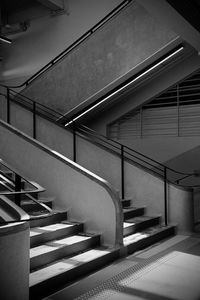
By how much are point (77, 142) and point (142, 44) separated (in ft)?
8.48

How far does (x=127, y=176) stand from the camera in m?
7.40

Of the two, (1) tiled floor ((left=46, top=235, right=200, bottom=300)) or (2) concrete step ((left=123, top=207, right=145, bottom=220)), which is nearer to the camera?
(1) tiled floor ((left=46, top=235, right=200, bottom=300))

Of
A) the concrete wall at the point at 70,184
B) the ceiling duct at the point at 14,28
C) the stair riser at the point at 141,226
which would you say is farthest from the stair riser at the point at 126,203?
the ceiling duct at the point at 14,28

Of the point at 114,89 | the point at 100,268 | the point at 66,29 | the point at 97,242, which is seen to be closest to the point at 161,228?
the point at 97,242

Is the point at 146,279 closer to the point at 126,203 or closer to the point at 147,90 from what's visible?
the point at 126,203

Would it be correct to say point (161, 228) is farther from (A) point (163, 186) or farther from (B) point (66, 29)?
(B) point (66, 29)

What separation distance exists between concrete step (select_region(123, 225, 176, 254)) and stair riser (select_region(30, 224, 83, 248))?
0.78 metres

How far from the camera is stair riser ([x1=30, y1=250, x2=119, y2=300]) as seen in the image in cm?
358

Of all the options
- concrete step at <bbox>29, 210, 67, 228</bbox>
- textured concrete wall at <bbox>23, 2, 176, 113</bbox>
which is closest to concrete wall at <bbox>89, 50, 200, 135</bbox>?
textured concrete wall at <bbox>23, 2, 176, 113</bbox>

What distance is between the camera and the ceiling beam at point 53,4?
9.62 m

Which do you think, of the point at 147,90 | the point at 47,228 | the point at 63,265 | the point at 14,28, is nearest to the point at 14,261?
the point at 63,265

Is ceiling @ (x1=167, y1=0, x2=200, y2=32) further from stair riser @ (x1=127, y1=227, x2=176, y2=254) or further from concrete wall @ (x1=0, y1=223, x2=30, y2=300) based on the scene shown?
stair riser @ (x1=127, y1=227, x2=176, y2=254)

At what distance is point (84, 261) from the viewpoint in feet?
14.4

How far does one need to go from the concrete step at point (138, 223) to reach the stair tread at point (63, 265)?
0.96 metres
